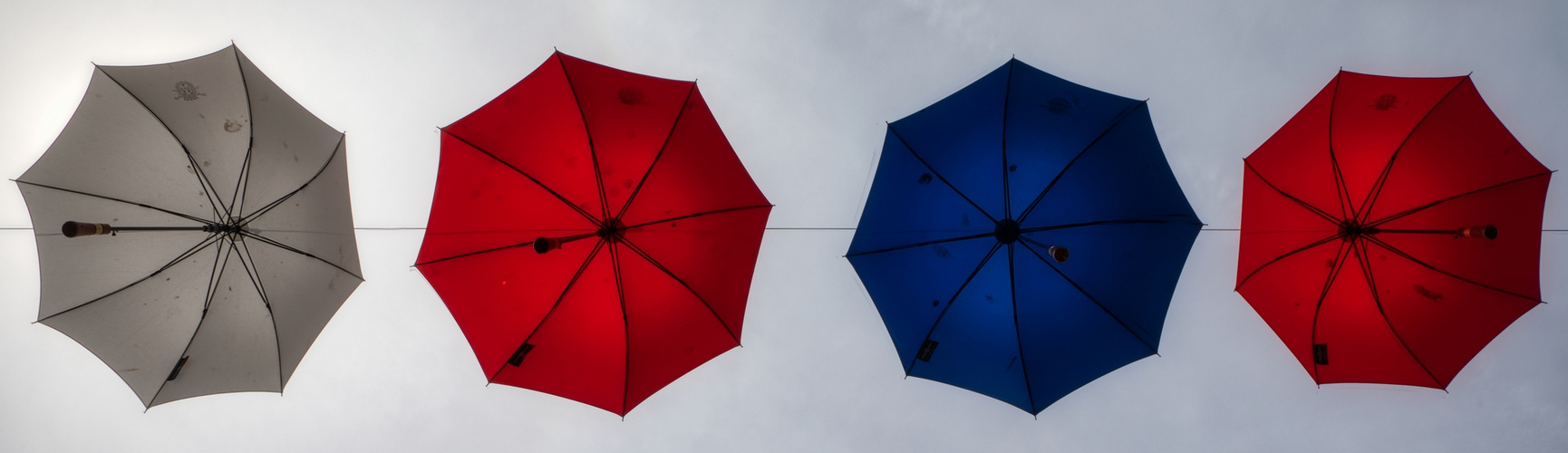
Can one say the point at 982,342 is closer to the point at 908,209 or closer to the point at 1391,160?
the point at 908,209

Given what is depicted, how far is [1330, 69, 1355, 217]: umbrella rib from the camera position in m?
5.36

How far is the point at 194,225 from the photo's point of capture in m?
5.30

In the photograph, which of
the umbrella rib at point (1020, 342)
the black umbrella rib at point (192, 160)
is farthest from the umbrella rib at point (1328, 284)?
the black umbrella rib at point (192, 160)

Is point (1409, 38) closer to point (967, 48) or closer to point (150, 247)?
point (967, 48)

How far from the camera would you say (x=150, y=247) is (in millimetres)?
5367

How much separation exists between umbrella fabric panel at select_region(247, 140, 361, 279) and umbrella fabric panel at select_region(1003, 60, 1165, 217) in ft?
18.4

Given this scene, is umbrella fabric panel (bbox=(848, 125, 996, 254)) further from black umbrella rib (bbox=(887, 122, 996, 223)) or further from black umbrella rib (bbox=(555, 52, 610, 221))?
black umbrella rib (bbox=(555, 52, 610, 221))

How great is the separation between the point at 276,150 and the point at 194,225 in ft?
3.34

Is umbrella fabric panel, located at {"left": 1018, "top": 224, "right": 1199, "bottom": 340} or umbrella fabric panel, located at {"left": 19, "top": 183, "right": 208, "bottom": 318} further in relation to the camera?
umbrella fabric panel, located at {"left": 1018, "top": 224, "right": 1199, "bottom": 340}

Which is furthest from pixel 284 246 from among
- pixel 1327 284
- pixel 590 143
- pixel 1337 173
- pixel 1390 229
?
pixel 1390 229

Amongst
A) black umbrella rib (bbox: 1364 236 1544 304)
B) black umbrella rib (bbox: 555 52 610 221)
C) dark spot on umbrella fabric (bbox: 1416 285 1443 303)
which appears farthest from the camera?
dark spot on umbrella fabric (bbox: 1416 285 1443 303)

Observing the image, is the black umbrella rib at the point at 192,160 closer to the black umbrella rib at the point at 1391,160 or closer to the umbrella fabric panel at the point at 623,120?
the umbrella fabric panel at the point at 623,120

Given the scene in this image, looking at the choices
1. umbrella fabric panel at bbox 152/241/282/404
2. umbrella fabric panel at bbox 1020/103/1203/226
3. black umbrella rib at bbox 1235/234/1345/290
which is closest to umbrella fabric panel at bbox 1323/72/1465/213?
black umbrella rib at bbox 1235/234/1345/290

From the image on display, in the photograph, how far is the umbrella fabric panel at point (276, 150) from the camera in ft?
16.9
